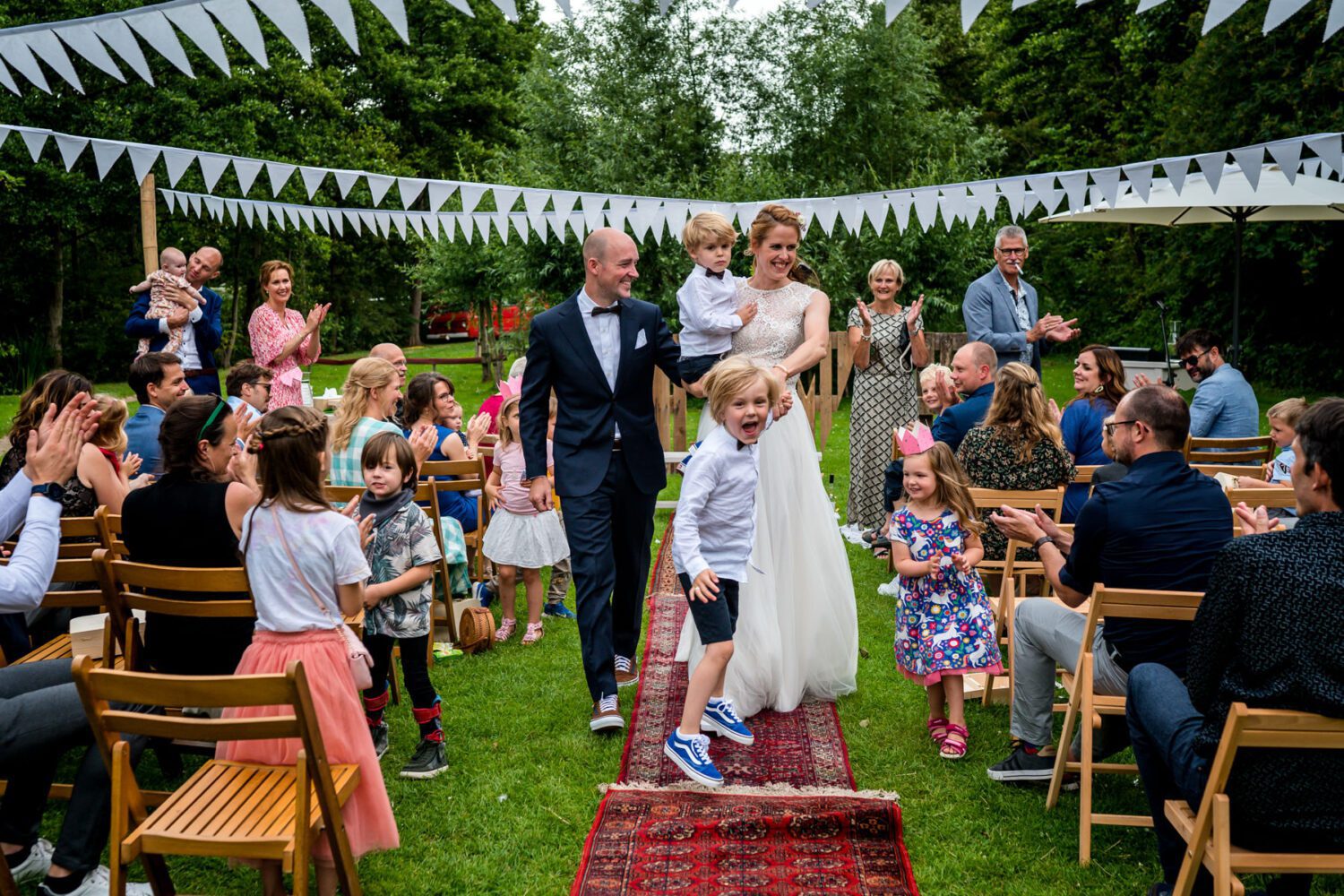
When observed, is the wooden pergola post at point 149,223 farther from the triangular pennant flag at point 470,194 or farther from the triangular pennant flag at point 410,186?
the triangular pennant flag at point 470,194

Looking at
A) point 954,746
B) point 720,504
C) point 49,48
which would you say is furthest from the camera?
point 49,48

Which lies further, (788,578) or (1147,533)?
(788,578)

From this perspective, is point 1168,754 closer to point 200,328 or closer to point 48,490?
point 48,490

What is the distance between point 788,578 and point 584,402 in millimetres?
1332

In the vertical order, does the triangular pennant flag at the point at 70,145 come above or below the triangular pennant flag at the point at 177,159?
above

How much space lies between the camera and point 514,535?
647cm

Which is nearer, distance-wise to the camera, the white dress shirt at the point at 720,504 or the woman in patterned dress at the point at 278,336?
the white dress shirt at the point at 720,504

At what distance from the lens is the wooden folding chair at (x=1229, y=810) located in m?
2.63

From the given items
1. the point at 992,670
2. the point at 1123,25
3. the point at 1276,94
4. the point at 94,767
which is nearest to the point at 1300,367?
the point at 1276,94

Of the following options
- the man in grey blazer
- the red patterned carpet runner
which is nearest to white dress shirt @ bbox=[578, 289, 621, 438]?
the red patterned carpet runner

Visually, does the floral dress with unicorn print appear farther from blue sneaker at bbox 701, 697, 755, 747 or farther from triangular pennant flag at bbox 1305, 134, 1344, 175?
triangular pennant flag at bbox 1305, 134, 1344, 175

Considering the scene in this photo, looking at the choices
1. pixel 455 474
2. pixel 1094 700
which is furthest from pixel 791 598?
pixel 455 474

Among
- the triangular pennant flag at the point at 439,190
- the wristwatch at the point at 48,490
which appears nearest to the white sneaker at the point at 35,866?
the wristwatch at the point at 48,490

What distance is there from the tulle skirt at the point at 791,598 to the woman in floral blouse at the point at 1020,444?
1.01m
